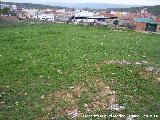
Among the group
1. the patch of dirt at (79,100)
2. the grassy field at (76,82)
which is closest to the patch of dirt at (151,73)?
the grassy field at (76,82)

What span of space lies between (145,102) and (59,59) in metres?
6.14

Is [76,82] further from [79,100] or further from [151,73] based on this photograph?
[151,73]

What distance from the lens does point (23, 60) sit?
47.5 ft

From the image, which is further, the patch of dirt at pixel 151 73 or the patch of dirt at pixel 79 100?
the patch of dirt at pixel 151 73

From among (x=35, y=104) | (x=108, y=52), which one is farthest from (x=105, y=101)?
(x=108, y=52)

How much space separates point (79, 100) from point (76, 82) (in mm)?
1803

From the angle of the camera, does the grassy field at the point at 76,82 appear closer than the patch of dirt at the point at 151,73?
Yes

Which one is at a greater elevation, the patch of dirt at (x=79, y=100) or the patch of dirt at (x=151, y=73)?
the patch of dirt at (x=151, y=73)

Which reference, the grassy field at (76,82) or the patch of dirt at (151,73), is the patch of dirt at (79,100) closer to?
the grassy field at (76,82)

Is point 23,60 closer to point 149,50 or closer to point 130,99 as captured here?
point 130,99

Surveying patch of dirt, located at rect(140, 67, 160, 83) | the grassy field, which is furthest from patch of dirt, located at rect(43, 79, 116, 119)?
patch of dirt, located at rect(140, 67, 160, 83)

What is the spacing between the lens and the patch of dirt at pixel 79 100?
8.81 m

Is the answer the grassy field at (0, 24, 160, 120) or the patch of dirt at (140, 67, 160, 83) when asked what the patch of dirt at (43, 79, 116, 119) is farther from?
the patch of dirt at (140, 67, 160, 83)

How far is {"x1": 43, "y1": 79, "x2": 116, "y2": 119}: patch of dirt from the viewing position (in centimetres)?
881
